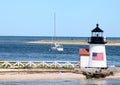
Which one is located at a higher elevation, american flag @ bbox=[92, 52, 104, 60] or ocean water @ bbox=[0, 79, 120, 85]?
american flag @ bbox=[92, 52, 104, 60]

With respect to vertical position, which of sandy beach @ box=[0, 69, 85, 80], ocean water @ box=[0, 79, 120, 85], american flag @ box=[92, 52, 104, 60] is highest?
american flag @ box=[92, 52, 104, 60]

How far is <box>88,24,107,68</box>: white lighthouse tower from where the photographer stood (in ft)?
143

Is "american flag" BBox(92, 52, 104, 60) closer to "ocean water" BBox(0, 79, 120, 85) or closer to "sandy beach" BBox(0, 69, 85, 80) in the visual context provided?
Answer: "sandy beach" BBox(0, 69, 85, 80)

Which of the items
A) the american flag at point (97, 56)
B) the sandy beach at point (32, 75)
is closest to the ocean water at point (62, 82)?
the sandy beach at point (32, 75)

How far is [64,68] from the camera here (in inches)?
1820

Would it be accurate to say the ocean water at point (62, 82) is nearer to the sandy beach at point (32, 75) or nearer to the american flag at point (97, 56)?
the sandy beach at point (32, 75)

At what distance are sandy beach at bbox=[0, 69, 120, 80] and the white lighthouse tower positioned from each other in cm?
131

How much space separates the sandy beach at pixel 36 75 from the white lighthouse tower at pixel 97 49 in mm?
1315

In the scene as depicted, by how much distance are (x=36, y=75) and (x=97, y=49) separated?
5110 millimetres

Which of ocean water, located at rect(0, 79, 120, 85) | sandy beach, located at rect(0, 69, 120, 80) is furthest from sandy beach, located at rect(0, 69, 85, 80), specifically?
ocean water, located at rect(0, 79, 120, 85)

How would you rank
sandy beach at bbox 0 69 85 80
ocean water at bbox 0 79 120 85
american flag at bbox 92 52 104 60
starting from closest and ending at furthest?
ocean water at bbox 0 79 120 85
sandy beach at bbox 0 69 85 80
american flag at bbox 92 52 104 60

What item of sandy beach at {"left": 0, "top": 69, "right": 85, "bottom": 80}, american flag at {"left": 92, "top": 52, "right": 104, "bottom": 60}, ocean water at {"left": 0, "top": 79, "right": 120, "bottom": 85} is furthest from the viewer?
american flag at {"left": 92, "top": 52, "right": 104, "bottom": 60}

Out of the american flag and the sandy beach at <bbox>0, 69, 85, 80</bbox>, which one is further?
the american flag

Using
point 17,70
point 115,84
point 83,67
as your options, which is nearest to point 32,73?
point 17,70
